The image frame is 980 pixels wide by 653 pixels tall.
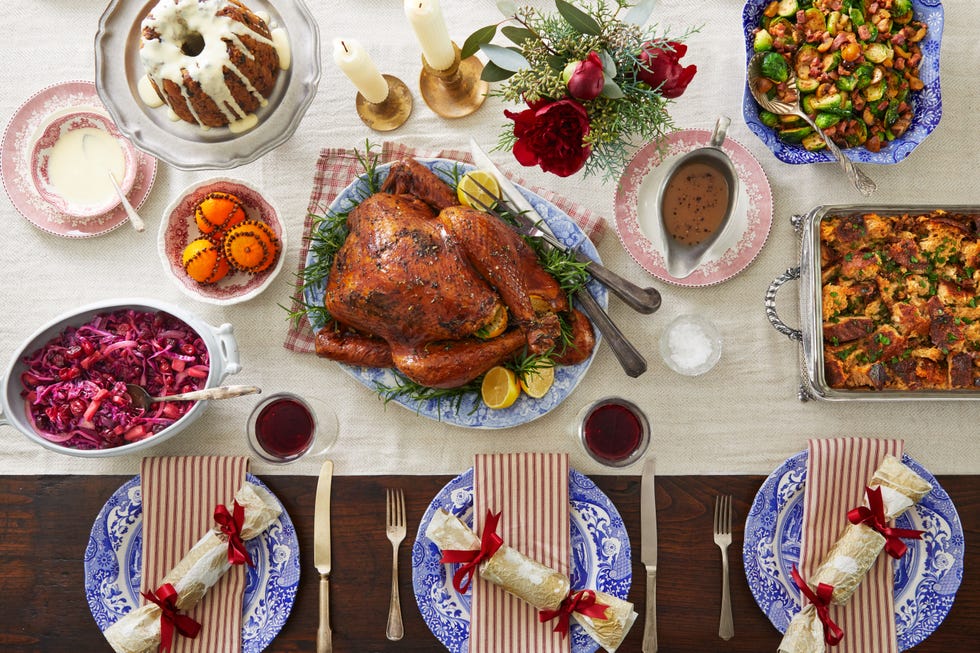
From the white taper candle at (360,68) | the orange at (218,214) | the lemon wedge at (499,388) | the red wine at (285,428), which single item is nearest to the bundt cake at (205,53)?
the white taper candle at (360,68)

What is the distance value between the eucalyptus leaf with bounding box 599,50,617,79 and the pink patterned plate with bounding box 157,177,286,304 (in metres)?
0.96

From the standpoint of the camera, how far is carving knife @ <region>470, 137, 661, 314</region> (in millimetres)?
1860

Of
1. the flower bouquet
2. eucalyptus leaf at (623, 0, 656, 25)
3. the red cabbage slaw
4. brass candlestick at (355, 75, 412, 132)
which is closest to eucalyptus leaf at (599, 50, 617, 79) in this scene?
the flower bouquet

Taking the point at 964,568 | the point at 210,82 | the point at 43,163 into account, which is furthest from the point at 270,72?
the point at 964,568

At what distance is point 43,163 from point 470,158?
3.98 feet

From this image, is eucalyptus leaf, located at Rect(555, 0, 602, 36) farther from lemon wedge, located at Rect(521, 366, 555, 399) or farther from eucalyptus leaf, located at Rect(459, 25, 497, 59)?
lemon wedge, located at Rect(521, 366, 555, 399)

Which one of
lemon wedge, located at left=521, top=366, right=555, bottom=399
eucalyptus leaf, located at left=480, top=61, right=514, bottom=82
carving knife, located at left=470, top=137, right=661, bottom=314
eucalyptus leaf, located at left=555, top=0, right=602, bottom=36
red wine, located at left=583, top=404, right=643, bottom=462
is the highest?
eucalyptus leaf, located at left=555, top=0, right=602, bottom=36

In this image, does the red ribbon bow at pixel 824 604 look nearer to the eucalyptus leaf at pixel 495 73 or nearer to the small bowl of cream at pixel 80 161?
the eucalyptus leaf at pixel 495 73

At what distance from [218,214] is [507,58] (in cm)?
89

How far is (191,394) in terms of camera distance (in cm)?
183

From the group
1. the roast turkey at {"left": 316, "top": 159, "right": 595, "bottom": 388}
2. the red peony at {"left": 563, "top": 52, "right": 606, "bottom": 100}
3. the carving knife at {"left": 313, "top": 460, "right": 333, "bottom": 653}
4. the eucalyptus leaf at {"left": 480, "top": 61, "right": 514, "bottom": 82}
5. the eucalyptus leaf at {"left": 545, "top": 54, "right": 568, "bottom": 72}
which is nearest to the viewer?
the red peony at {"left": 563, "top": 52, "right": 606, "bottom": 100}

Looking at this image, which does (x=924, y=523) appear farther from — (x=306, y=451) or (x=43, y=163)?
(x=43, y=163)

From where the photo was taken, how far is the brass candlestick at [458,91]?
2.05 m

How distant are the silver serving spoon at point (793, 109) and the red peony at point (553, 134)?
24.2 inches
